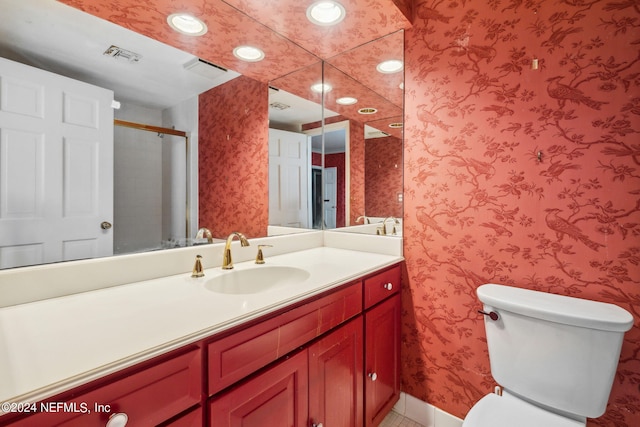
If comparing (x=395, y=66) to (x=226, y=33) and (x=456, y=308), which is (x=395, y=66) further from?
(x=456, y=308)

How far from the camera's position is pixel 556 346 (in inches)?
40.3

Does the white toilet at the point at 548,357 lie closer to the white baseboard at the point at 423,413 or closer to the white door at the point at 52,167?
the white baseboard at the point at 423,413

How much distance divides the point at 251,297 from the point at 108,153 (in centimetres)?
74

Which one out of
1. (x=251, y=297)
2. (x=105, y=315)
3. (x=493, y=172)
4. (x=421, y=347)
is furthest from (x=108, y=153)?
(x=421, y=347)

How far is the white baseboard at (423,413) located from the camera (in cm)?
147

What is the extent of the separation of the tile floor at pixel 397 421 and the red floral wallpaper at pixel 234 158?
48.9 inches

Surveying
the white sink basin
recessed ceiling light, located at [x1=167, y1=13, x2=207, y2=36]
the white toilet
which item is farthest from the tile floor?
recessed ceiling light, located at [x1=167, y1=13, x2=207, y2=36]

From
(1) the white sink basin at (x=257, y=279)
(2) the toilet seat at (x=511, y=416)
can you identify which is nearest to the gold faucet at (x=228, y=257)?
(1) the white sink basin at (x=257, y=279)

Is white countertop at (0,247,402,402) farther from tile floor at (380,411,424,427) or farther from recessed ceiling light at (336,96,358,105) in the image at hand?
recessed ceiling light at (336,96,358,105)

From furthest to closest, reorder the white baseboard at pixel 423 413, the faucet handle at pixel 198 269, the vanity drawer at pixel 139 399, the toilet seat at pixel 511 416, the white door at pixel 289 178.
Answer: the white door at pixel 289 178
the white baseboard at pixel 423 413
the faucet handle at pixel 198 269
the toilet seat at pixel 511 416
the vanity drawer at pixel 139 399

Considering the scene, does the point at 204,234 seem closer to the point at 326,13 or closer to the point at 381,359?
the point at 381,359

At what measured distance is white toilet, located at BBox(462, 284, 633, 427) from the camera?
3.15 feet

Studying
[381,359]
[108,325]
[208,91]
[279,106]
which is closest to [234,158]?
[208,91]

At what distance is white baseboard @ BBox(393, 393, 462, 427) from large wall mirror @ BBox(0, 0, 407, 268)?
103cm
